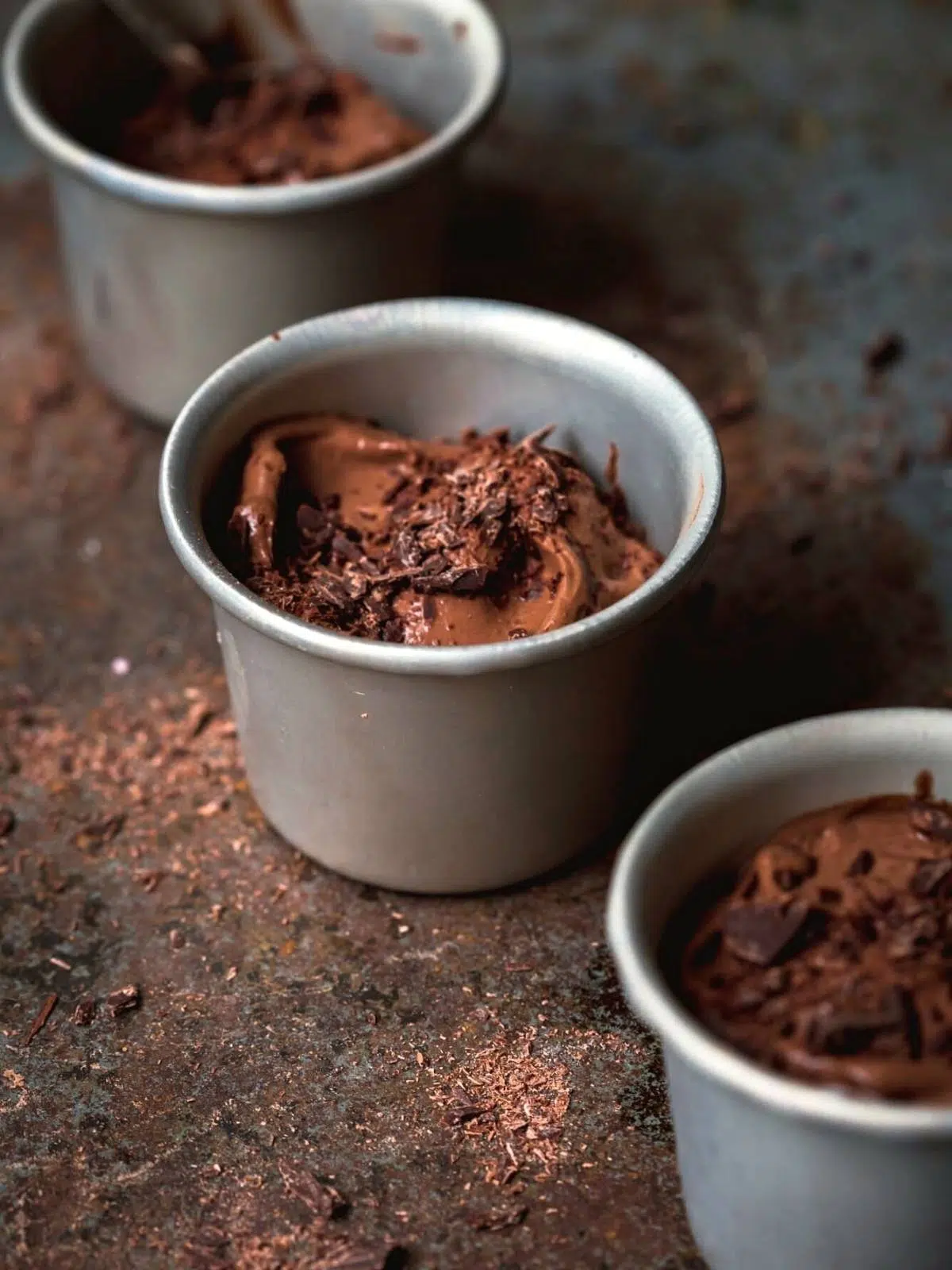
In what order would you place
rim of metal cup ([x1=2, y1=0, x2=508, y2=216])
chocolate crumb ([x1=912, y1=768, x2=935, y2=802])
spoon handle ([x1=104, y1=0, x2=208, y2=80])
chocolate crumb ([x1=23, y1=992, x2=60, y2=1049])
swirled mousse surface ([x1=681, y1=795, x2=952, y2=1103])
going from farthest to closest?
spoon handle ([x1=104, y1=0, x2=208, y2=80]), rim of metal cup ([x1=2, y1=0, x2=508, y2=216]), chocolate crumb ([x1=23, y1=992, x2=60, y2=1049]), chocolate crumb ([x1=912, y1=768, x2=935, y2=802]), swirled mousse surface ([x1=681, y1=795, x2=952, y2=1103])

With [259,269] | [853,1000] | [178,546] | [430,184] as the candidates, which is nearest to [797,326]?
[430,184]

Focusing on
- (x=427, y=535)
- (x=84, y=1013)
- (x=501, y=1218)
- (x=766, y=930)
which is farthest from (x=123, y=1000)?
(x=766, y=930)

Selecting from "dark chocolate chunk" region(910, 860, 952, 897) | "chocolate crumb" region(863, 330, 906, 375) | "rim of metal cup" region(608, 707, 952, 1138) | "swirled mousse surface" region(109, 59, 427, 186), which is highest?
"swirled mousse surface" region(109, 59, 427, 186)

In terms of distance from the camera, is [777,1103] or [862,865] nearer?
[777,1103]

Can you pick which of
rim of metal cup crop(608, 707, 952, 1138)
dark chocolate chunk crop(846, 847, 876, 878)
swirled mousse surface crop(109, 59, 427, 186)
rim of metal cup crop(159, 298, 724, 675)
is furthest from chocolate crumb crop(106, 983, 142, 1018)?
swirled mousse surface crop(109, 59, 427, 186)

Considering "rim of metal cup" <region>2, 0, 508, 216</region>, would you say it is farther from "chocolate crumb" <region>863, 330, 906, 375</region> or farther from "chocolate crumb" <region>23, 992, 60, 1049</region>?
"chocolate crumb" <region>23, 992, 60, 1049</region>

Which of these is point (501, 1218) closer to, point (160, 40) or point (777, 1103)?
point (777, 1103)

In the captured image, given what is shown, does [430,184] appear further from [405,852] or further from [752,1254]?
[752,1254]
